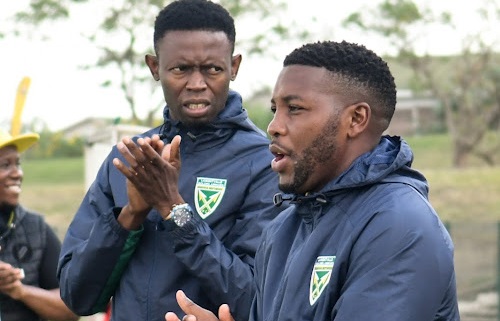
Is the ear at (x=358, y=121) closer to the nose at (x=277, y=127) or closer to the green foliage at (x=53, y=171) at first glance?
the nose at (x=277, y=127)

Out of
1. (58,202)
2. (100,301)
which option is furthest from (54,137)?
(100,301)

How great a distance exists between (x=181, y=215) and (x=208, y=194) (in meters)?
0.27

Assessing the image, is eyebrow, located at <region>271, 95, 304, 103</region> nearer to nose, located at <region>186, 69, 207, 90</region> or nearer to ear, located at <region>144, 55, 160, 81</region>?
nose, located at <region>186, 69, 207, 90</region>

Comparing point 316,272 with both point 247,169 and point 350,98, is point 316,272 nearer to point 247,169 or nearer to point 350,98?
point 350,98

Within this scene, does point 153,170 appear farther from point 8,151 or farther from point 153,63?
point 8,151

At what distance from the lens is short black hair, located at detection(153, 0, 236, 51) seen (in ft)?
14.9

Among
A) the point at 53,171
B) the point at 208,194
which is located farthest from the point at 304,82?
the point at 53,171

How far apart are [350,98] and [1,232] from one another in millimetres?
3204

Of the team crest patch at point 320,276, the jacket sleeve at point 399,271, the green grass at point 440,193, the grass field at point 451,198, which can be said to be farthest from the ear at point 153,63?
the green grass at point 440,193

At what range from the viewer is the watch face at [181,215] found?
410 centimetres

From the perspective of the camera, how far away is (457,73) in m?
30.8

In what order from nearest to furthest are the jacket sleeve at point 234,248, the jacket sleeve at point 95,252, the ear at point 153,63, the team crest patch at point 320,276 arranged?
1. the team crest patch at point 320,276
2. the jacket sleeve at point 234,248
3. the jacket sleeve at point 95,252
4. the ear at point 153,63

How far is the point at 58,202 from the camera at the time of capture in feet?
79.6

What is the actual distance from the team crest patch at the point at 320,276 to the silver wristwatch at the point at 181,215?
856 mm
